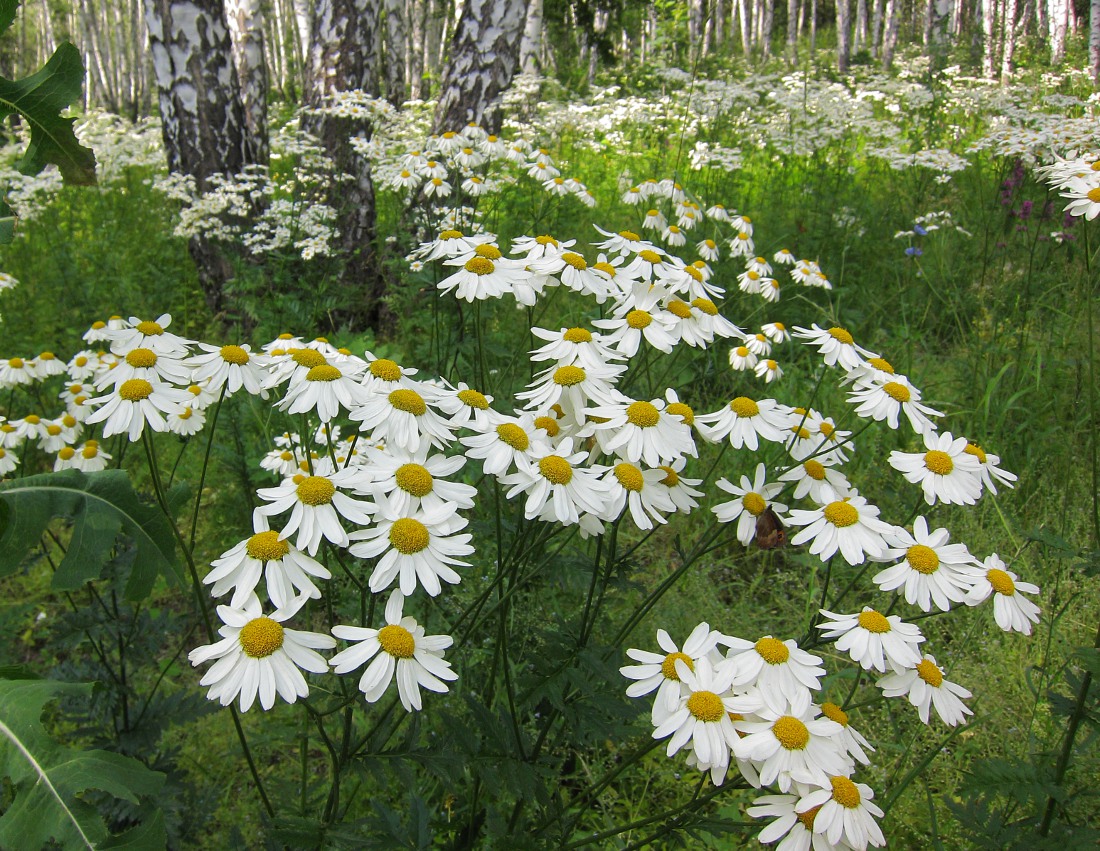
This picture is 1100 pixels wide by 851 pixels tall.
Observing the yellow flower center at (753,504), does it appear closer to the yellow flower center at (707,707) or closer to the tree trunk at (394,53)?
the yellow flower center at (707,707)

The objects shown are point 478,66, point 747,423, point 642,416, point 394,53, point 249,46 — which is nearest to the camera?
point 642,416

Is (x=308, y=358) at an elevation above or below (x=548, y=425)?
above

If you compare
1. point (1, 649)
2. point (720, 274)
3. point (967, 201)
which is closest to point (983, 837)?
point (1, 649)

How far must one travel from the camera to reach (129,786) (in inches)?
41.3

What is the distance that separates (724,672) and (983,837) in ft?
2.61

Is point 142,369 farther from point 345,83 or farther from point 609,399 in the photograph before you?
point 345,83

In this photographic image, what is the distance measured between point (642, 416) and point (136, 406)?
868 mm

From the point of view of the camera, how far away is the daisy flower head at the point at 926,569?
1.17m

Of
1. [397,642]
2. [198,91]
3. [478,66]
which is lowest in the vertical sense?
[397,642]

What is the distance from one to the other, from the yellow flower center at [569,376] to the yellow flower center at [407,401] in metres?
0.26

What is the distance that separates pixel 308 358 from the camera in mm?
1250

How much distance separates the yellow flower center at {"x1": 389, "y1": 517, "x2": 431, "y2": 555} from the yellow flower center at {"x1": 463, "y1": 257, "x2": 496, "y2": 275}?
26.6 inches

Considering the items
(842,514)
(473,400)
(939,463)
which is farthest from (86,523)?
(939,463)

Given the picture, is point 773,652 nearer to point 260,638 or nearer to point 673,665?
point 673,665
